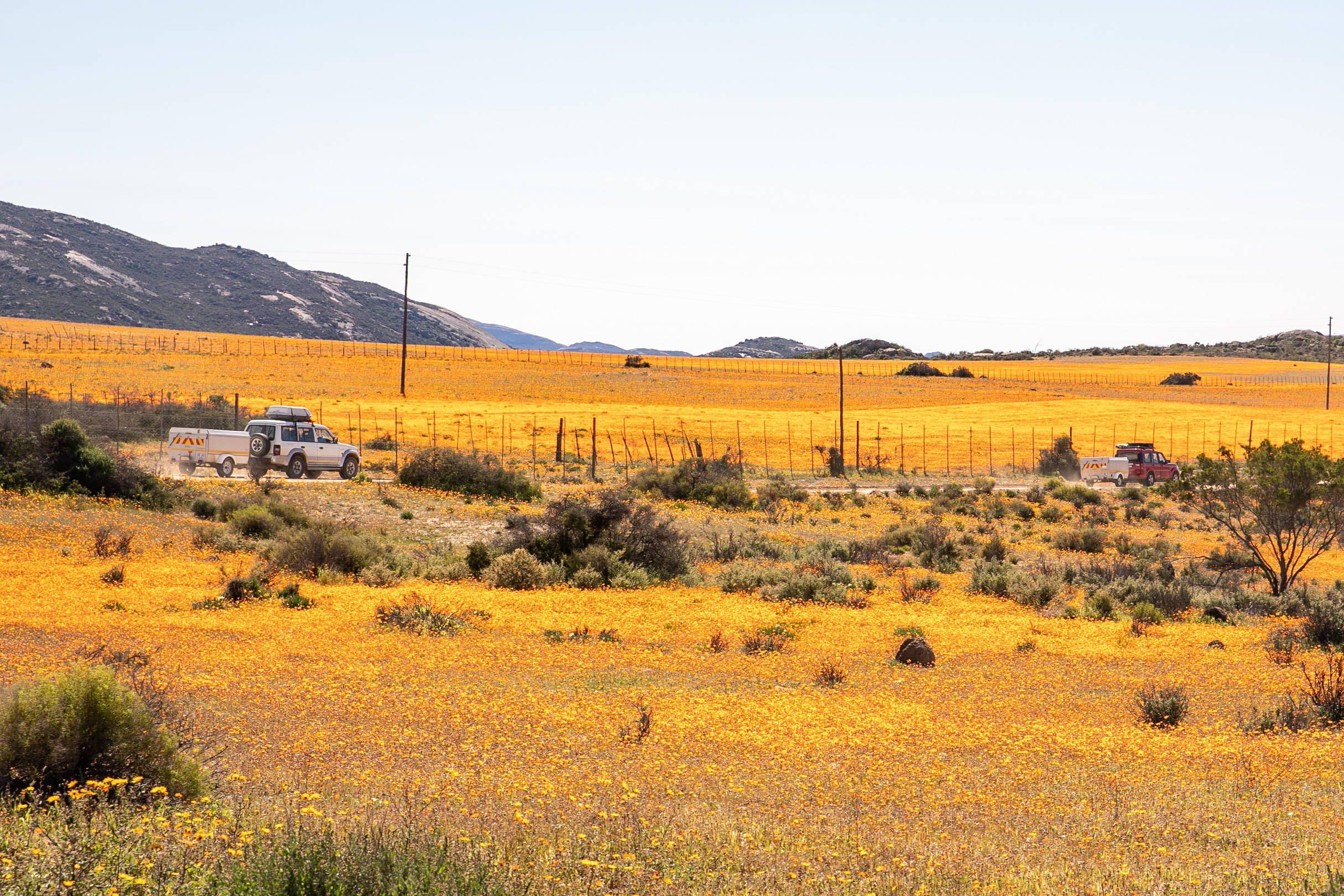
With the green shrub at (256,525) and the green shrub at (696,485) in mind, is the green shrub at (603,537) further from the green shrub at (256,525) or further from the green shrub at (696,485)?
the green shrub at (696,485)

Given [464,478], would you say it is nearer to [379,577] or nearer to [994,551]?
[379,577]

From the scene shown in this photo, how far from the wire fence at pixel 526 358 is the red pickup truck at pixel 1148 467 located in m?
66.5

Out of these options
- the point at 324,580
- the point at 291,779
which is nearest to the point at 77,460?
the point at 324,580

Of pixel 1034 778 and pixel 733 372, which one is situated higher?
pixel 733 372

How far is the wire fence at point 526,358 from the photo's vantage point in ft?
361

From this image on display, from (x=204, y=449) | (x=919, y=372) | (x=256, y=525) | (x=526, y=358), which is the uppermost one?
(x=526, y=358)

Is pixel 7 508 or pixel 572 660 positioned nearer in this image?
pixel 572 660

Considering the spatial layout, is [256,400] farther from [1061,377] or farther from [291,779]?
[1061,377]

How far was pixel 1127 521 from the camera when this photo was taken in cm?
3834

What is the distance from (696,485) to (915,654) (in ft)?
77.0

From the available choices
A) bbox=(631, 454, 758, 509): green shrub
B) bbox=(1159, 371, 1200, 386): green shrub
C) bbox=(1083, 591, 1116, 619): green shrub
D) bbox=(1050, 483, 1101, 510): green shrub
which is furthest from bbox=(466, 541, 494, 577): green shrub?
bbox=(1159, 371, 1200, 386): green shrub

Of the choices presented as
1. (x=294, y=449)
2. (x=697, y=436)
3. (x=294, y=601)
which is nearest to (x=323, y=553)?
(x=294, y=601)

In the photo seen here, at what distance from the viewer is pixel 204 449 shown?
34.1 m

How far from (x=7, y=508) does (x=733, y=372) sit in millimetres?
100303
